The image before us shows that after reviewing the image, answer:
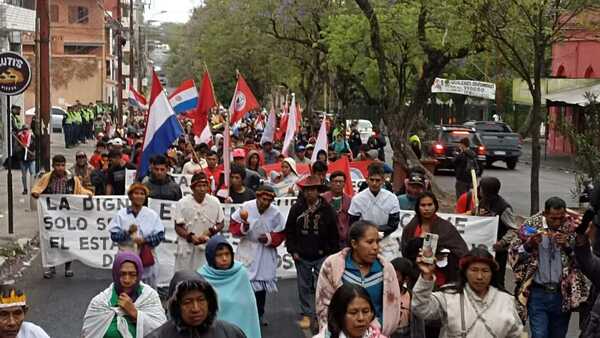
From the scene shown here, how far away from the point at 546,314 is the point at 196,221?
3721 mm

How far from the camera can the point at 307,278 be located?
10.5 metres

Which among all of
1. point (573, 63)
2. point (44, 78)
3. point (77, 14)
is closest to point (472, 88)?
point (44, 78)

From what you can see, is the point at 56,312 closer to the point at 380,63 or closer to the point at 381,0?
the point at 380,63

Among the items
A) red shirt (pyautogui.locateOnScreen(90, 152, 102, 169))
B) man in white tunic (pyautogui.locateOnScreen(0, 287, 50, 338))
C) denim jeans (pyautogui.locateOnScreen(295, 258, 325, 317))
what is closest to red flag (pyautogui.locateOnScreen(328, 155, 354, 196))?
denim jeans (pyautogui.locateOnScreen(295, 258, 325, 317))

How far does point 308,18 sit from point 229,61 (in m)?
18.5

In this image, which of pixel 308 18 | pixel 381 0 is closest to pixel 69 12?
pixel 308 18

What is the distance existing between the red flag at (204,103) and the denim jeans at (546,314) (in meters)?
9.56

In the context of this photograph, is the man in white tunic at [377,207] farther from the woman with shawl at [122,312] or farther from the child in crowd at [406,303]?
the woman with shawl at [122,312]

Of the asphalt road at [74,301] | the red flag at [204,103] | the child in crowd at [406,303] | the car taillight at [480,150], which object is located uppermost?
the red flag at [204,103]

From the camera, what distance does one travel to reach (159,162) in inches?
477

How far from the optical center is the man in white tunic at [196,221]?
10.4 m

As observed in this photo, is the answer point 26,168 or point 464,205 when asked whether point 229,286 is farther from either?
point 26,168

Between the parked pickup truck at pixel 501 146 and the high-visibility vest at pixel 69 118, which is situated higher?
the high-visibility vest at pixel 69 118

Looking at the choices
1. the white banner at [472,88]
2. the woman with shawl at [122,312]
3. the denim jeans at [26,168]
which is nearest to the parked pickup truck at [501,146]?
the white banner at [472,88]
